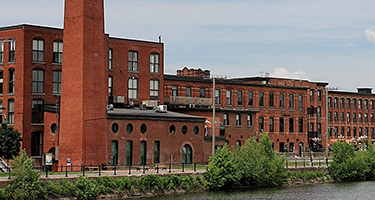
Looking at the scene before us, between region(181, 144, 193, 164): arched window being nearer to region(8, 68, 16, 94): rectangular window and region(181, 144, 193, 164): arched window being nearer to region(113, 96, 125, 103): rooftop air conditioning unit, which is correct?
region(113, 96, 125, 103): rooftop air conditioning unit

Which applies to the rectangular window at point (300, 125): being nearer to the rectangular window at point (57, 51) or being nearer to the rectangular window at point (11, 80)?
the rectangular window at point (57, 51)

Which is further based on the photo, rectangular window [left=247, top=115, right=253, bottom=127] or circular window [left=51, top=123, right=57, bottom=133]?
rectangular window [left=247, top=115, right=253, bottom=127]

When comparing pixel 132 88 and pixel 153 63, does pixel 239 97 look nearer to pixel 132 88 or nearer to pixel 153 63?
pixel 153 63

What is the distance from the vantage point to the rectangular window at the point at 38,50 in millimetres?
60844

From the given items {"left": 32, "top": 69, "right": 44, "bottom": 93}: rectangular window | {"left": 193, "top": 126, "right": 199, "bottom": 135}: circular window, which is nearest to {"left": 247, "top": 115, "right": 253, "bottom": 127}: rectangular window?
{"left": 193, "top": 126, "right": 199, "bottom": 135}: circular window

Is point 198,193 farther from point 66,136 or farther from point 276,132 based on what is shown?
point 276,132

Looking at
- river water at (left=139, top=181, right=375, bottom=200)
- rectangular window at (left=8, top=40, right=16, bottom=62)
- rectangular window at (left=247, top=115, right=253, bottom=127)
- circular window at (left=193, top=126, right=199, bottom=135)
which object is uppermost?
rectangular window at (left=8, top=40, right=16, bottom=62)

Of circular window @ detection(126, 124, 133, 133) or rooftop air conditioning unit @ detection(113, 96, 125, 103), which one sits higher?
rooftop air conditioning unit @ detection(113, 96, 125, 103)

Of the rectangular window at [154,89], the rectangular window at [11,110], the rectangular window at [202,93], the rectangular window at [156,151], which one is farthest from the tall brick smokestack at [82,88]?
the rectangular window at [202,93]

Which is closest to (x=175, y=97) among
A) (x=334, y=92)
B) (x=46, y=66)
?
(x=46, y=66)

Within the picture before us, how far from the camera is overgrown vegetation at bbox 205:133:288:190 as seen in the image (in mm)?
50531

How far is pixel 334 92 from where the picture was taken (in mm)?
106125

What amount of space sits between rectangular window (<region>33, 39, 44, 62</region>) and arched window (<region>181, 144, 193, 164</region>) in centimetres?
1762

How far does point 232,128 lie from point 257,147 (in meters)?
20.0
